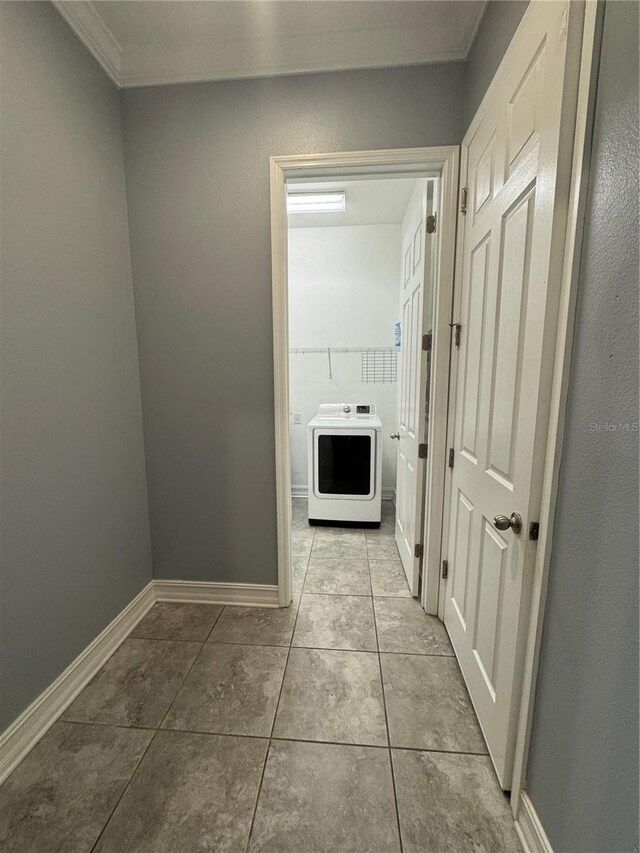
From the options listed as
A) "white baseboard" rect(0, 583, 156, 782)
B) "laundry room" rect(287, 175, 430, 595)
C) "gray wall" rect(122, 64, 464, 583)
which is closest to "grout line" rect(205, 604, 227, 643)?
"gray wall" rect(122, 64, 464, 583)

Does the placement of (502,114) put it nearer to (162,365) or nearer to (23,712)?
(162,365)

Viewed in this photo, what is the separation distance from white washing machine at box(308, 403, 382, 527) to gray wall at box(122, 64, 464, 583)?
1009 mm

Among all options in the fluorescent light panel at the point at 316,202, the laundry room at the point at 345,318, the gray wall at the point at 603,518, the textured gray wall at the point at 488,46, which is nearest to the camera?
the gray wall at the point at 603,518

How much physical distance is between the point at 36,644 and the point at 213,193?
6.77 feet

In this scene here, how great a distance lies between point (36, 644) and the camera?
1247mm

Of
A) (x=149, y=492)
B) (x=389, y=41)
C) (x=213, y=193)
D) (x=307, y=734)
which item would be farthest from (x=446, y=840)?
(x=389, y=41)

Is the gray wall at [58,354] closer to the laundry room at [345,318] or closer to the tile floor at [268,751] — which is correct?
the tile floor at [268,751]

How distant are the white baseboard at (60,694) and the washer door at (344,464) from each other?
5.08 ft

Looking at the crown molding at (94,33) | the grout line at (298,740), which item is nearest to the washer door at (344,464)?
the grout line at (298,740)

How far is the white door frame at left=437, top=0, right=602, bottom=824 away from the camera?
71 cm

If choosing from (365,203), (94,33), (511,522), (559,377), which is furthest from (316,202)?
(511,522)

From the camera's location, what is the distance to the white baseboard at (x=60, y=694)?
115 cm

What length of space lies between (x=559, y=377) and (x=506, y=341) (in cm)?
29

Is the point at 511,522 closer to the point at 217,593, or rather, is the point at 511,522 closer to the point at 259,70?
the point at 217,593
